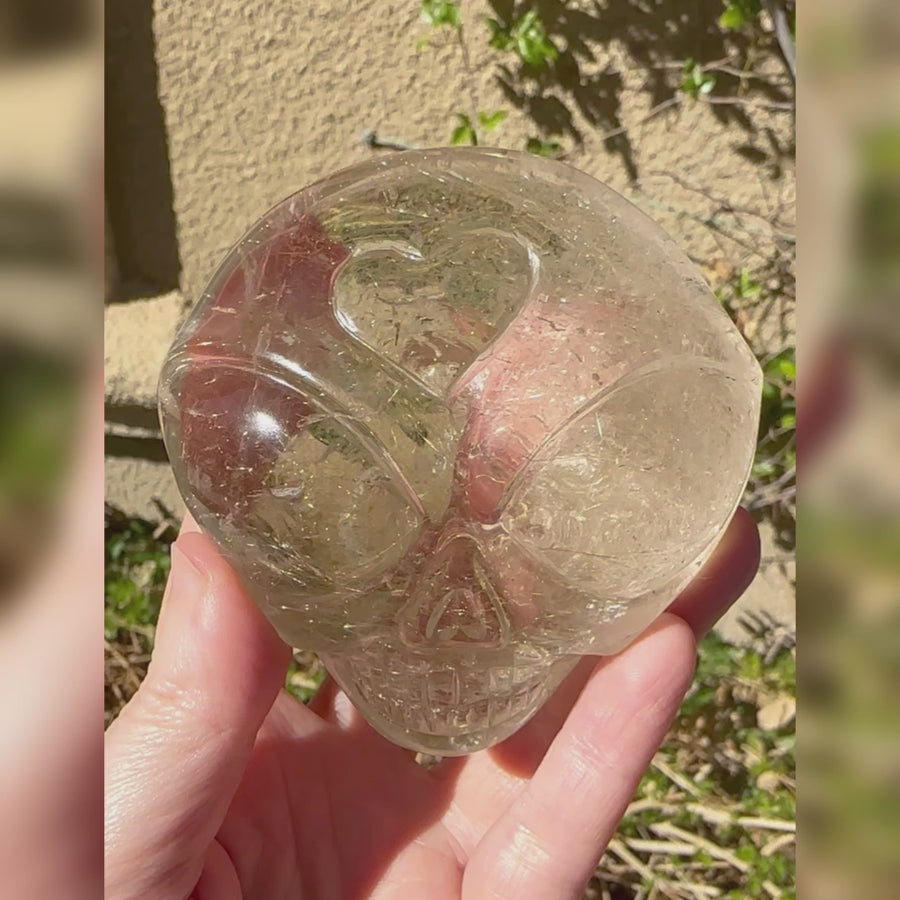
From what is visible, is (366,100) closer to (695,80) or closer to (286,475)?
(695,80)

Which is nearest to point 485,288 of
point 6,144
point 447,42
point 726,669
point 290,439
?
point 290,439

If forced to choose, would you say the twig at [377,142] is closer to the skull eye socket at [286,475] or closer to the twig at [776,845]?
the skull eye socket at [286,475]

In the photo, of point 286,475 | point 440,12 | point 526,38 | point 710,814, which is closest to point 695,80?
point 526,38

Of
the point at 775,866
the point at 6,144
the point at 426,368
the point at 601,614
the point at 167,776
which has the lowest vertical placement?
the point at 775,866

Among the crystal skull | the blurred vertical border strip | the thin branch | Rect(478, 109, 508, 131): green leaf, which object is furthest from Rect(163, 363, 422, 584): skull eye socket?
the thin branch

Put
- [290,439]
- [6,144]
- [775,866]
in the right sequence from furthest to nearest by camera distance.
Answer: [775,866] → [290,439] → [6,144]

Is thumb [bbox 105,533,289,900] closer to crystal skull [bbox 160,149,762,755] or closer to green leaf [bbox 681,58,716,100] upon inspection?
crystal skull [bbox 160,149,762,755]

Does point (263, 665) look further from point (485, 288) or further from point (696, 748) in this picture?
point (696, 748)
